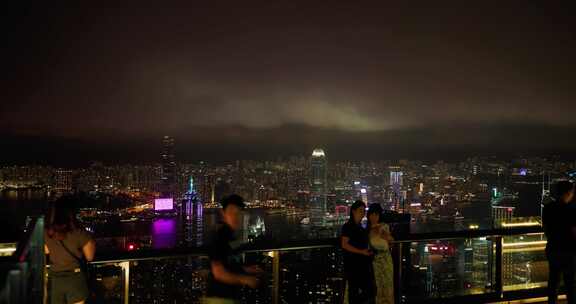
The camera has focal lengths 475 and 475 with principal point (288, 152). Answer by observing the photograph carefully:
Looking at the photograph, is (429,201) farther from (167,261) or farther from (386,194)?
(167,261)

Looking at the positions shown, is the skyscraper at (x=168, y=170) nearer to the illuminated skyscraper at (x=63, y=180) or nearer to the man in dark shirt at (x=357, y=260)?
the illuminated skyscraper at (x=63, y=180)

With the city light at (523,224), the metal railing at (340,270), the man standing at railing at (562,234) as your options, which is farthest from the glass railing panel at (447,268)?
the man standing at railing at (562,234)

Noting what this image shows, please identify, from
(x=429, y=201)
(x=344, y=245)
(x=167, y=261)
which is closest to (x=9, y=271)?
(x=167, y=261)

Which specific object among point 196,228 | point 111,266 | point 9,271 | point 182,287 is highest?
point 9,271

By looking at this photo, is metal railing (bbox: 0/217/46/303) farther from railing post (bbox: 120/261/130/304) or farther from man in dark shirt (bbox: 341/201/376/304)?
man in dark shirt (bbox: 341/201/376/304)

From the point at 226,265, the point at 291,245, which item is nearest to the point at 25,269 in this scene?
the point at 226,265
